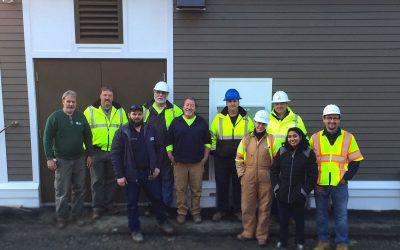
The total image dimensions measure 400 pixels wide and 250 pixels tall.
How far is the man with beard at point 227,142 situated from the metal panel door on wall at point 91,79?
1.10 m

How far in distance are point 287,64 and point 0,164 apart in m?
4.31

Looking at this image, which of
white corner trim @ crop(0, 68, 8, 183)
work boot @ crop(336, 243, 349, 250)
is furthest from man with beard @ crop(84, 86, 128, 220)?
work boot @ crop(336, 243, 349, 250)

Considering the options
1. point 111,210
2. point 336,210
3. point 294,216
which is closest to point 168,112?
point 111,210

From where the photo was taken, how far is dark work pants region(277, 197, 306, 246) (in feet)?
13.8

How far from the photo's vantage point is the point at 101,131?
514 centimetres

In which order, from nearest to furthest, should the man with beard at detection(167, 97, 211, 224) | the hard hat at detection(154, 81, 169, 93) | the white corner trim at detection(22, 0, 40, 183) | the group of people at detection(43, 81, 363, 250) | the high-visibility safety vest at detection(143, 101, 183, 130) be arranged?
the group of people at detection(43, 81, 363, 250) < the man with beard at detection(167, 97, 211, 224) < the hard hat at detection(154, 81, 169, 93) < the high-visibility safety vest at detection(143, 101, 183, 130) < the white corner trim at detection(22, 0, 40, 183)

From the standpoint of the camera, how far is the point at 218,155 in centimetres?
507

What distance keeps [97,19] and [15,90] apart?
4.97 ft

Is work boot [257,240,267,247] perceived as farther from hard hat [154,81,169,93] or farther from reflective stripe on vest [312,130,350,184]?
hard hat [154,81,169,93]

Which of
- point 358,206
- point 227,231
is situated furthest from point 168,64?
point 358,206

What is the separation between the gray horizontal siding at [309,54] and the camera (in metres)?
5.32

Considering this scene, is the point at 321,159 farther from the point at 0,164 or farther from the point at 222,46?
the point at 0,164

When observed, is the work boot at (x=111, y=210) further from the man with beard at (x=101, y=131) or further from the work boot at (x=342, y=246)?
the work boot at (x=342, y=246)

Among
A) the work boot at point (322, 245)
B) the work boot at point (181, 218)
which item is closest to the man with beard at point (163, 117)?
the work boot at point (181, 218)
